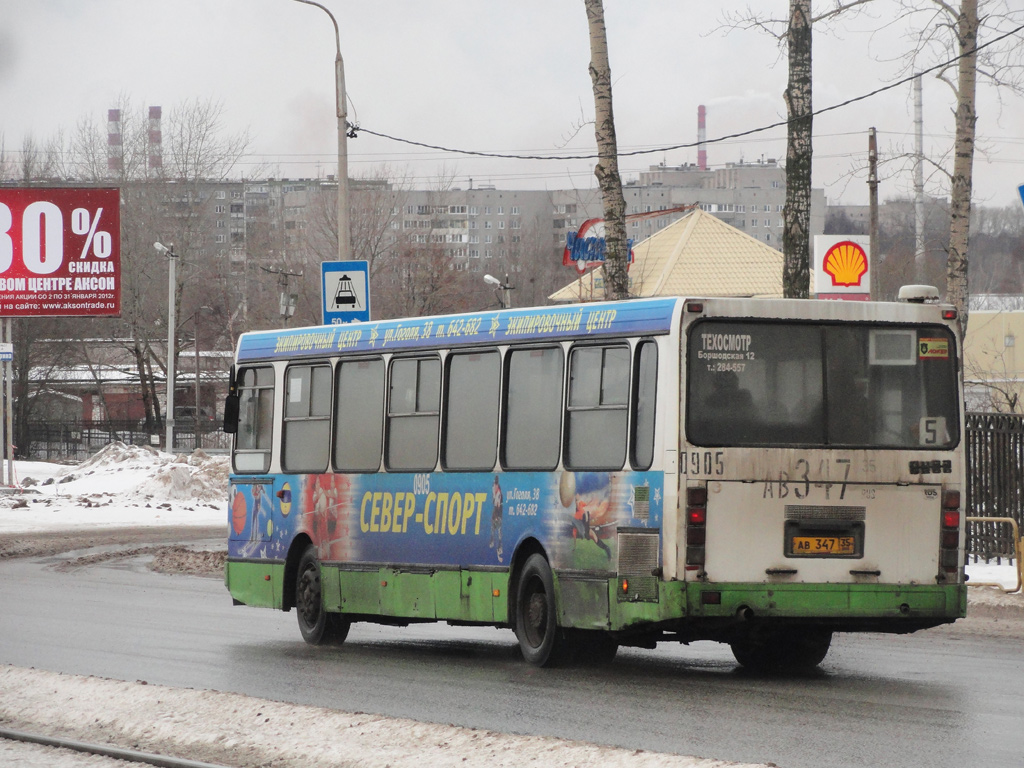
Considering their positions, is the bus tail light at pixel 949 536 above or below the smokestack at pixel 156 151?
below

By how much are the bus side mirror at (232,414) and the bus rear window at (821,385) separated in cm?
624

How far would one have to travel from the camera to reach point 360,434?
1405cm

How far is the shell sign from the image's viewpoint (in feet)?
69.1

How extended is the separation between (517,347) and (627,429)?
1568 millimetres

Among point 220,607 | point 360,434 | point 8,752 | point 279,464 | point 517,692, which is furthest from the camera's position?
point 220,607

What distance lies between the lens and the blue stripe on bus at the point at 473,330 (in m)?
11.1

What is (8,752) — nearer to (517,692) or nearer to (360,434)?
(517,692)

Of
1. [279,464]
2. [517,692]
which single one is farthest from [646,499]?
[279,464]

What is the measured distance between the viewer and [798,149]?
1847 centimetres

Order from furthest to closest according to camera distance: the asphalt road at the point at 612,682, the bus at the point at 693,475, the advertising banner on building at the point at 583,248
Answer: the advertising banner on building at the point at 583,248
the bus at the point at 693,475
the asphalt road at the point at 612,682

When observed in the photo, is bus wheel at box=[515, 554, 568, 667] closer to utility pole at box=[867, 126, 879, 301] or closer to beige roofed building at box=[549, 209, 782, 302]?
utility pole at box=[867, 126, 879, 301]

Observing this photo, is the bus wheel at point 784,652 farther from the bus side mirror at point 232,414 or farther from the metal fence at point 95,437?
the metal fence at point 95,437

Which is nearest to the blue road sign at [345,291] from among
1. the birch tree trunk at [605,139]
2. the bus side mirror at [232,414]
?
the birch tree trunk at [605,139]

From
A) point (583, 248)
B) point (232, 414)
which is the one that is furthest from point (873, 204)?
point (232, 414)
